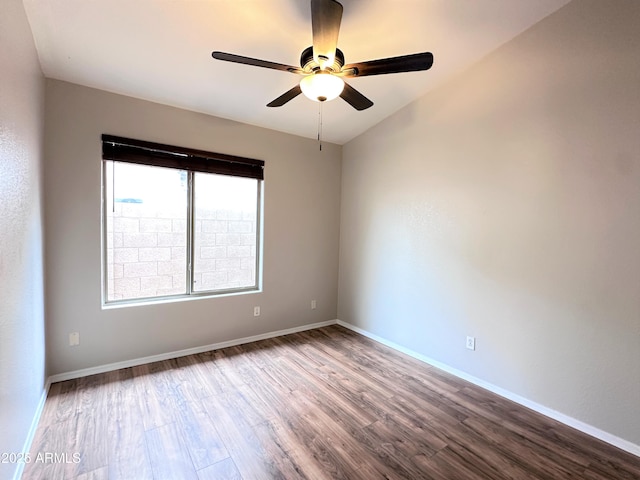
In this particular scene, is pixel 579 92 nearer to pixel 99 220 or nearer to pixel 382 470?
pixel 382 470

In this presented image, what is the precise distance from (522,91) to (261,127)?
2642mm

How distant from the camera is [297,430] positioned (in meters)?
2.07

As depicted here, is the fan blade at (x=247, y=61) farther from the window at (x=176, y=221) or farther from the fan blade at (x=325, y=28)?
the window at (x=176, y=221)

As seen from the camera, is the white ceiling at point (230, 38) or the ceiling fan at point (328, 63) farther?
the white ceiling at point (230, 38)

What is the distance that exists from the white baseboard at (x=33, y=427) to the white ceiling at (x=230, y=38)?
101 inches

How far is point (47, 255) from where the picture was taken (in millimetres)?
2490

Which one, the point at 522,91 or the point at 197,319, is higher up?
the point at 522,91

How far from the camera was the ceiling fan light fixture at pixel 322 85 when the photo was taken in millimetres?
1781

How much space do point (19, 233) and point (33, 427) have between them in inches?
51.3

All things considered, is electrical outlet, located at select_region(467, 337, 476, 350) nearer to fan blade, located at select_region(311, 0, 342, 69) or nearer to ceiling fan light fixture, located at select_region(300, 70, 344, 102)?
ceiling fan light fixture, located at select_region(300, 70, 344, 102)

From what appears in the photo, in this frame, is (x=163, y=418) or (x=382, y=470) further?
(x=163, y=418)

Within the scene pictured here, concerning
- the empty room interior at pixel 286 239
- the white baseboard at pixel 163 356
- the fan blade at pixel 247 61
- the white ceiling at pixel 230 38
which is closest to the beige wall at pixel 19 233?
the empty room interior at pixel 286 239

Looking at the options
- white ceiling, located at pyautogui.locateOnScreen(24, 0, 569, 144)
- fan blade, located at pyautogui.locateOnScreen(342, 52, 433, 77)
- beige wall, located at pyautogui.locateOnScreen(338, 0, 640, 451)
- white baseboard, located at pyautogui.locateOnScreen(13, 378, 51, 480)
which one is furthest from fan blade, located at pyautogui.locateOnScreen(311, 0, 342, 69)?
white baseboard, located at pyautogui.locateOnScreen(13, 378, 51, 480)

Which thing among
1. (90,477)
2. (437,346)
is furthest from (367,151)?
(90,477)
